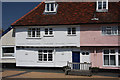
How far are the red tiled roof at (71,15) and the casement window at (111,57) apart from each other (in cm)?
318

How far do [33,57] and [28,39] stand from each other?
7.04ft

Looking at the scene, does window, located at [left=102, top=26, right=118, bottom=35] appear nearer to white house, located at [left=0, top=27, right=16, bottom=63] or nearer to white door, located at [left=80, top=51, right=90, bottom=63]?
white door, located at [left=80, top=51, right=90, bottom=63]

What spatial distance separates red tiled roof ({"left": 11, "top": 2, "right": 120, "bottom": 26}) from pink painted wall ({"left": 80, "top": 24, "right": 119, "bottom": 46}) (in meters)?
0.70

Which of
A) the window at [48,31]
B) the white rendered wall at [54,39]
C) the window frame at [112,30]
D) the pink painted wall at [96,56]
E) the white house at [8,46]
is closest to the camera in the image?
the window frame at [112,30]

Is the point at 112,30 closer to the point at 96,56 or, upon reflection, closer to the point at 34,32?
the point at 96,56

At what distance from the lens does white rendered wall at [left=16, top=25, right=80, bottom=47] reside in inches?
768

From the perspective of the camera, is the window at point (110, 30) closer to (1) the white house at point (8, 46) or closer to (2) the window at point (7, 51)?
(1) the white house at point (8, 46)

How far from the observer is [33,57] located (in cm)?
2025

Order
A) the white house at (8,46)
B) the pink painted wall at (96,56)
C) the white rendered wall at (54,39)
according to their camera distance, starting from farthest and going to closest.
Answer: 1. the white house at (8,46)
2. the white rendered wall at (54,39)
3. the pink painted wall at (96,56)

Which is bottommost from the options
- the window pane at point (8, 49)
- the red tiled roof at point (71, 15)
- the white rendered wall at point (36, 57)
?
the white rendered wall at point (36, 57)

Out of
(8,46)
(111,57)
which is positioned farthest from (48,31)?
(111,57)

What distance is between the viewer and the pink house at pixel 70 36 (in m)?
18.8

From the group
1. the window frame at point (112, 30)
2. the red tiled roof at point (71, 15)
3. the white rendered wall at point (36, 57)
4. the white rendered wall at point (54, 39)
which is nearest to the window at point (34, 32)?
the white rendered wall at point (54, 39)

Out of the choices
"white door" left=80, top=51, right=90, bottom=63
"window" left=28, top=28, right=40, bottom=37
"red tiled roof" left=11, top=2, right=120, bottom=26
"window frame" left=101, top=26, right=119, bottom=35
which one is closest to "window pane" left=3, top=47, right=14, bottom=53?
"red tiled roof" left=11, top=2, right=120, bottom=26
